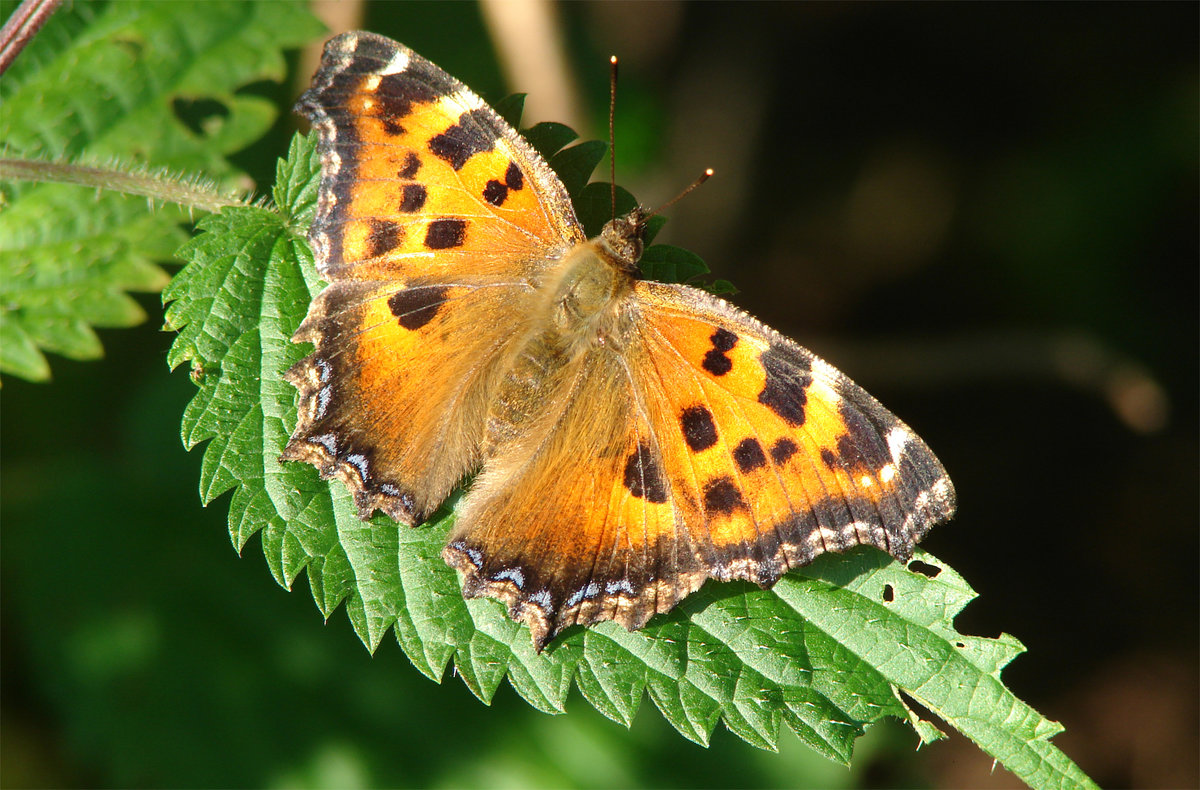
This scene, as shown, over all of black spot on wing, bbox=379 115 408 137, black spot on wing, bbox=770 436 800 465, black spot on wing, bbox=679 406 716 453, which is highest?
black spot on wing, bbox=379 115 408 137

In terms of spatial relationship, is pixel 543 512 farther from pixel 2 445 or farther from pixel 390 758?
pixel 2 445

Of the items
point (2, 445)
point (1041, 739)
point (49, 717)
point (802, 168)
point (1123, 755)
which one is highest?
point (802, 168)

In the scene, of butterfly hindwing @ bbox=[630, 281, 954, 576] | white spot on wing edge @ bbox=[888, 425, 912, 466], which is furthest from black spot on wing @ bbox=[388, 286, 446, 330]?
white spot on wing edge @ bbox=[888, 425, 912, 466]

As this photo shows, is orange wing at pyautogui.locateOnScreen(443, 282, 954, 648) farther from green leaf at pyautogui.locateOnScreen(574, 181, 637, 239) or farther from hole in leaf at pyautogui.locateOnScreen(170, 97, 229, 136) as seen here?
hole in leaf at pyautogui.locateOnScreen(170, 97, 229, 136)

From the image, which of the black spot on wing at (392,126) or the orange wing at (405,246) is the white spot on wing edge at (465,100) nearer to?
the orange wing at (405,246)

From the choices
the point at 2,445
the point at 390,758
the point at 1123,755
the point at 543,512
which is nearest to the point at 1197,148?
the point at 1123,755

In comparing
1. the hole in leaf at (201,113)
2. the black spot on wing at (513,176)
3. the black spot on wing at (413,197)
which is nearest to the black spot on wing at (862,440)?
the black spot on wing at (513,176)
